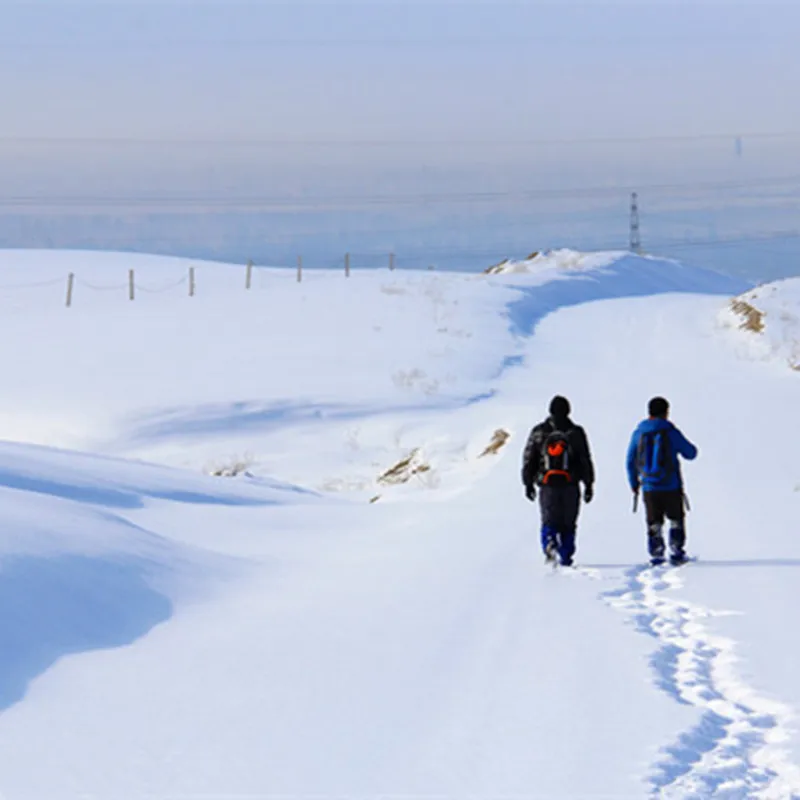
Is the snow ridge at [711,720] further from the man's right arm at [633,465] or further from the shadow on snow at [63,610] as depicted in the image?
the shadow on snow at [63,610]

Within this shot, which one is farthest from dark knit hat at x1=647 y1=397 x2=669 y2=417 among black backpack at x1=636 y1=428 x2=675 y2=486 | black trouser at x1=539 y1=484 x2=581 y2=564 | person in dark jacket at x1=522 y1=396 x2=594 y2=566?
black trouser at x1=539 y1=484 x2=581 y2=564

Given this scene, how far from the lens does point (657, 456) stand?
1195cm

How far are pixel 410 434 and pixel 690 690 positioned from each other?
19.5 m

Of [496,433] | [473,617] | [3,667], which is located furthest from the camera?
[496,433]

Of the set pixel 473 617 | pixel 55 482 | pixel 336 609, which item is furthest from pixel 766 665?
pixel 55 482

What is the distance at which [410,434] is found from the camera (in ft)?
89.4

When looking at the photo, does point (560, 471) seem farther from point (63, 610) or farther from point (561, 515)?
point (63, 610)

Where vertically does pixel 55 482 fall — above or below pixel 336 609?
A: above

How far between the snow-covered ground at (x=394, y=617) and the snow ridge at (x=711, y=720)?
0.06ft

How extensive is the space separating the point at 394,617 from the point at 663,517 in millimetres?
3163

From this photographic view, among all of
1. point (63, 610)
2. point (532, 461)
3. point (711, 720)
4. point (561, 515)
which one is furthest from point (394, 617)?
point (711, 720)

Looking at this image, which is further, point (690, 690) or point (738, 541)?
point (738, 541)

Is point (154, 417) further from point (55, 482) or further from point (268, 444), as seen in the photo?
point (55, 482)

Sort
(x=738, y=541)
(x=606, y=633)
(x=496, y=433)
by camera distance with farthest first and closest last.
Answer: (x=496, y=433) → (x=738, y=541) → (x=606, y=633)
